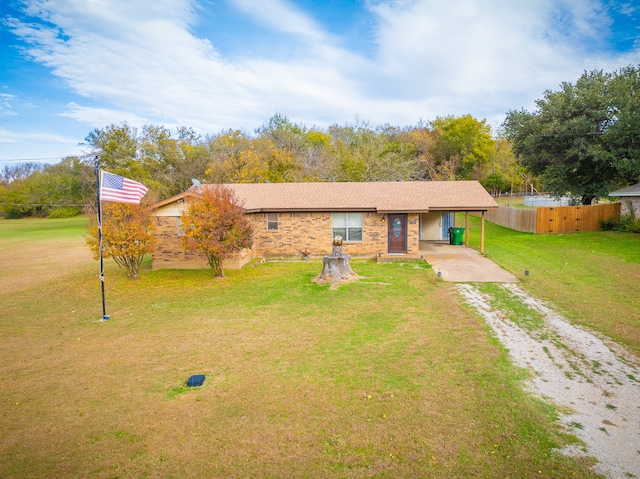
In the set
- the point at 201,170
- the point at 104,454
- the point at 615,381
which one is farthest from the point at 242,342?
the point at 201,170

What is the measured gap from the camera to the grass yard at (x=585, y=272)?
30.7ft

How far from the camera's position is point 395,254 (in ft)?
60.1

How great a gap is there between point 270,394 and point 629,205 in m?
26.1

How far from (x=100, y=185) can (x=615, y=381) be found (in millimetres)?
11083

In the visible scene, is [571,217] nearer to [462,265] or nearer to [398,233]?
[462,265]

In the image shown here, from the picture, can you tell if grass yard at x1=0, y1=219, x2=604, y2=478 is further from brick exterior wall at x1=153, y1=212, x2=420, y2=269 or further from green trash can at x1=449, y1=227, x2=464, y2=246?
green trash can at x1=449, y1=227, x2=464, y2=246

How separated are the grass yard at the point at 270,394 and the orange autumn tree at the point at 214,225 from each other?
2811 mm

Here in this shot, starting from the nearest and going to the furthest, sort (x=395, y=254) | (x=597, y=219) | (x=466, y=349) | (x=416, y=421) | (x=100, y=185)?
(x=416, y=421) < (x=466, y=349) < (x=100, y=185) < (x=395, y=254) < (x=597, y=219)

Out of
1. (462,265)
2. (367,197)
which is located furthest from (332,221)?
(462,265)

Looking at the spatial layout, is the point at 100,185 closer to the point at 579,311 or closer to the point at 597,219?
the point at 579,311

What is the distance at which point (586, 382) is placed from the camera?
6.38 m

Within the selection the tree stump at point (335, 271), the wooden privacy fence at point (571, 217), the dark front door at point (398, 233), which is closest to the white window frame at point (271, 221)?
the dark front door at point (398, 233)

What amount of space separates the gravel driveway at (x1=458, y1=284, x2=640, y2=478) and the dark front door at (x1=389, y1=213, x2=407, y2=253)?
8.66 meters

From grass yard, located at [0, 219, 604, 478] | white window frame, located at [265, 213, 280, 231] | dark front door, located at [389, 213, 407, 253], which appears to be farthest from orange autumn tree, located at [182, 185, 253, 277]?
dark front door, located at [389, 213, 407, 253]
